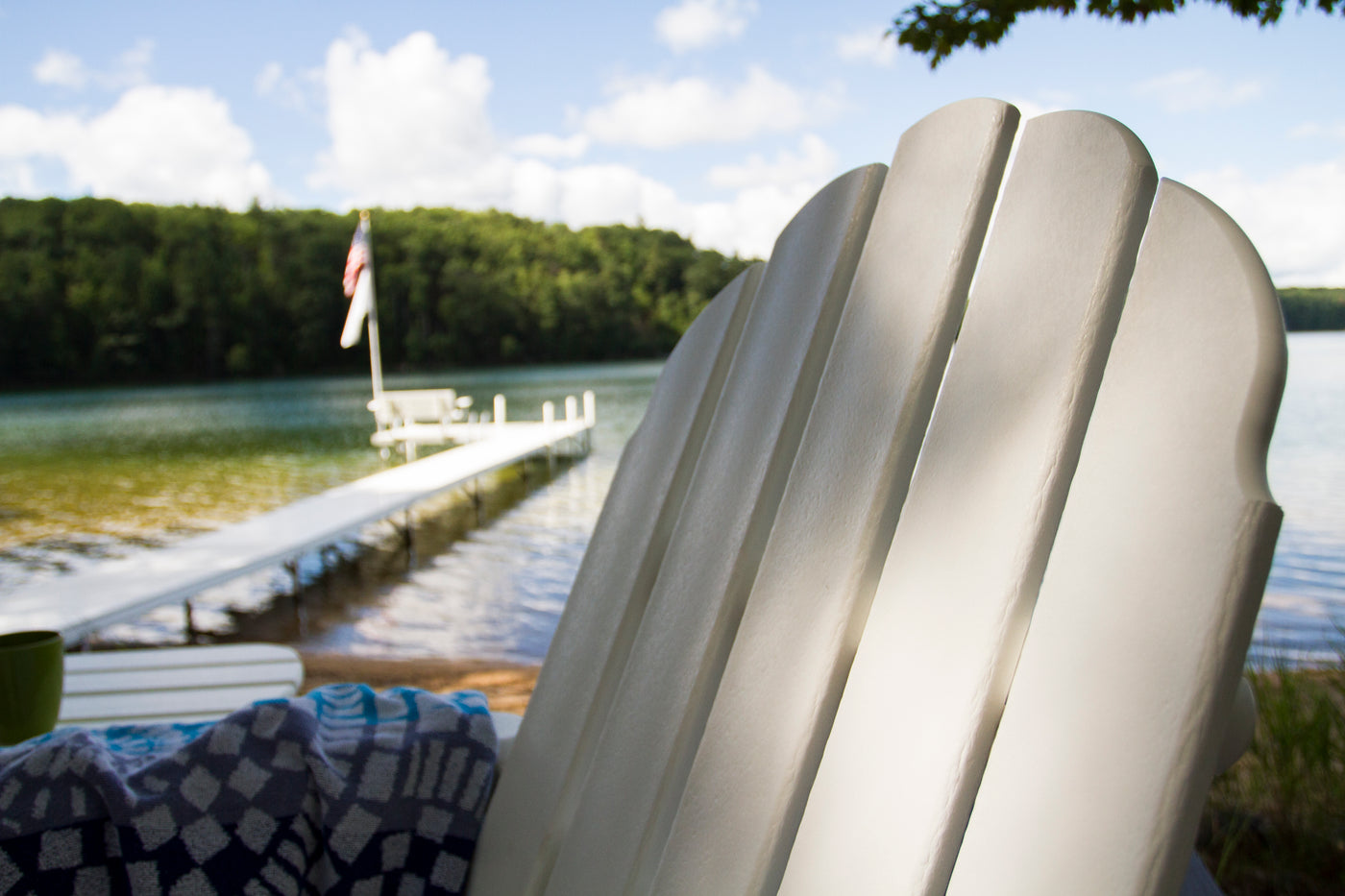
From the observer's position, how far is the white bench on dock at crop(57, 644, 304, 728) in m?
1.82

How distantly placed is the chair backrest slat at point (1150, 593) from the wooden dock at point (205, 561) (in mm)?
3607

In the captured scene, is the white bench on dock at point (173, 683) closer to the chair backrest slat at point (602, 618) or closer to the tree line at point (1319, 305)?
the chair backrest slat at point (602, 618)

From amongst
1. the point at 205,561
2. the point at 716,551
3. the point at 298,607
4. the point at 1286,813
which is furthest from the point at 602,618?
the point at 298,607

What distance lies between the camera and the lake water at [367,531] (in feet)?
18.8

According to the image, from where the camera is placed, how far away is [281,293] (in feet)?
159

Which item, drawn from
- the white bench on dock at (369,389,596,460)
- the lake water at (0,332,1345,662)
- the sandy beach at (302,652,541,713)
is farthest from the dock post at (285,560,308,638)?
the white bench on dock at (369,389,596,460)

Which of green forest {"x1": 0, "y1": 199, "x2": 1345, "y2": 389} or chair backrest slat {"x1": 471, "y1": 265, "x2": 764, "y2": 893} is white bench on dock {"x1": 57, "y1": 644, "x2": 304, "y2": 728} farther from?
green forest {"x1": 0, "y1": 199, "x2": 1345, "y2": 389}

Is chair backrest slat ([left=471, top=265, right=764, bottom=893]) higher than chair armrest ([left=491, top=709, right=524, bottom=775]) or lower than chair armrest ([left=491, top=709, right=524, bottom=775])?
higher

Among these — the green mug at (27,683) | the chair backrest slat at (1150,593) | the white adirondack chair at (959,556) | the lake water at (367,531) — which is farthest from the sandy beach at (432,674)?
the chair backrest slat at (1150,593)

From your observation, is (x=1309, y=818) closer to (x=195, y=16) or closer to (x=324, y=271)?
(x=324, y=271)

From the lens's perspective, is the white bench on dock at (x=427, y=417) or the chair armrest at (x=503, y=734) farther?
the white bench on dock at (x=427, y=417)

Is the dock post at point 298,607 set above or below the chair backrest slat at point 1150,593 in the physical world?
below

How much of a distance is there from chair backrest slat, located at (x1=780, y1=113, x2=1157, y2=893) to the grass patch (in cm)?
200

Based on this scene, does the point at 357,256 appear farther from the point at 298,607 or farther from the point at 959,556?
the point at 959,556
